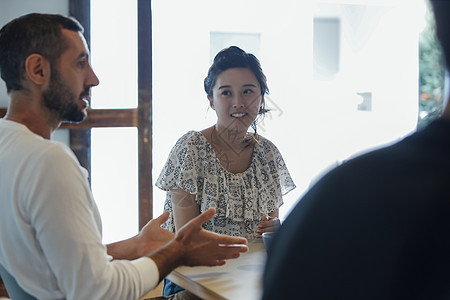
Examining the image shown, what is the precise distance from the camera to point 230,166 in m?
2.17

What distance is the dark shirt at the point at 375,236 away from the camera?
0.44 meters

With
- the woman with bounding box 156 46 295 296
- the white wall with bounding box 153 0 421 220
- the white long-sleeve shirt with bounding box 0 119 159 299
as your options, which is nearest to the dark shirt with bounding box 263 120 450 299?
the white long-sleeve shirt with bounding box 0 119 159 299

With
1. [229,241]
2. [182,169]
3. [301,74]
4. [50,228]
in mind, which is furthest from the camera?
[301,74]

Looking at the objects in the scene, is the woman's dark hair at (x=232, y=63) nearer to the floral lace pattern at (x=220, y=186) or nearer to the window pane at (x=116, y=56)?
Result: the floral lace pattern at (x=220, y=186)

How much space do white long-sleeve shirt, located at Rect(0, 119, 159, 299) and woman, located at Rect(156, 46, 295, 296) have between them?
0.94 m

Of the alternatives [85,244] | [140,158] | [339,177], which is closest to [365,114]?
[140,158]

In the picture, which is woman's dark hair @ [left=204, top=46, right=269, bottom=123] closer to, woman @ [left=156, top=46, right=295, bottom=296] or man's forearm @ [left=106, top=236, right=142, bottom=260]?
woman @ [left=156, top=46, right=295, bottom=296]

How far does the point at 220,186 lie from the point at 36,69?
1.04 metres

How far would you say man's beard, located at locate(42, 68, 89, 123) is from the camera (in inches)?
47.8

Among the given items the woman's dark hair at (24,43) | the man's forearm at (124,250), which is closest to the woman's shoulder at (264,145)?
the man's forearm at (124,250)

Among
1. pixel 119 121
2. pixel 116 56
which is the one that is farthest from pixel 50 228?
pixel 116 56

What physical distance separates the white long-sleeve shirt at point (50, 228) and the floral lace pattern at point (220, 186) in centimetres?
96

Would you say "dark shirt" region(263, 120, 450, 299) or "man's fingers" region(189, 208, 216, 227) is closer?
"dark shirt" region(263, 120, 450, 299)

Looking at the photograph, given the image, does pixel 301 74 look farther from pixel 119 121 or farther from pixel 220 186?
pixel 220 186
